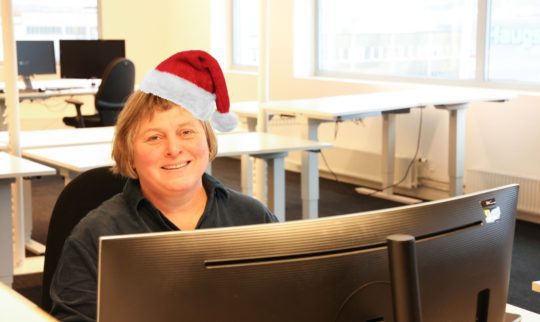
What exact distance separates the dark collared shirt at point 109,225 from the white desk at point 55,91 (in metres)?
4.94

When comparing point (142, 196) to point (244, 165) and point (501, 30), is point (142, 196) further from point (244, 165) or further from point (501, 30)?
point (501, 30)

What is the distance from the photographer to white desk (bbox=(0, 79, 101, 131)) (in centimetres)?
650

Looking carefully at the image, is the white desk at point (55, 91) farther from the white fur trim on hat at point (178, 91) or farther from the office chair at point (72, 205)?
the white fur trim on hat at point (178, 91)

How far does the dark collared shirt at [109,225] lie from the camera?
1.38 meters

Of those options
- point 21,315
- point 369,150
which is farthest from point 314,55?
point 21,315

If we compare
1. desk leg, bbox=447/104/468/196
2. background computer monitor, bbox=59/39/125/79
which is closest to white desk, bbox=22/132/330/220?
desk leg, bbox=447/104/468/196

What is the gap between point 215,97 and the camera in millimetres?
1557

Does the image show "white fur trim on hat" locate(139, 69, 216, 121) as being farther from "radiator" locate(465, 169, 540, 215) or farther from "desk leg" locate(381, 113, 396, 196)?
"desk leg" locate(381, 113, 396, 196)

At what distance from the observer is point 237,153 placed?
362cm

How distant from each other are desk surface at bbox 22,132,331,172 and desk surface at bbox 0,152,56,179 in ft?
0.31

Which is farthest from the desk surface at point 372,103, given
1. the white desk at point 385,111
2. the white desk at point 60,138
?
the white desk at point 60,138

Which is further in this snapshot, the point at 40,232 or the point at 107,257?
the point at 40,232

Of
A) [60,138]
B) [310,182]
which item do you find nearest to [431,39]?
[310,182]

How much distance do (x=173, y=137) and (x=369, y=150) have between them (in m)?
4.73
